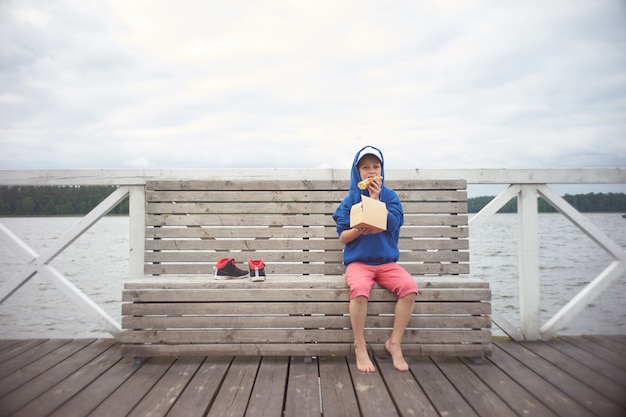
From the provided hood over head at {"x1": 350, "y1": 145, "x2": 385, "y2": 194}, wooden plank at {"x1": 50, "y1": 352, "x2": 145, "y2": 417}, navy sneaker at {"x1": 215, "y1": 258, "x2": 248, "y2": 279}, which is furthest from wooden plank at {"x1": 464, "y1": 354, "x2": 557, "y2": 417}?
wooden plank at {"x1": 50, "y1": 352, "x2": 145, "y2": 417}

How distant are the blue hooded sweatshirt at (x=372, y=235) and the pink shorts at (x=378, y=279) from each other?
0.17 ft

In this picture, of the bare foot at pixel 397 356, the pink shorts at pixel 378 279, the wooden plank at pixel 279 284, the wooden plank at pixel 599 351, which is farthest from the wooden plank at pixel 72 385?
the wooden plank at pixel 599 351

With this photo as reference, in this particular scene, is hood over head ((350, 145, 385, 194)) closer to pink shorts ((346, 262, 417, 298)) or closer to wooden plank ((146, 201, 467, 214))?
wooden plank ((146, 201, 467, 214))

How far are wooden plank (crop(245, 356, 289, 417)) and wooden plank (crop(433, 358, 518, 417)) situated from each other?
886 mm

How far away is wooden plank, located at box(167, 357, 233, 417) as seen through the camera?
159 cm

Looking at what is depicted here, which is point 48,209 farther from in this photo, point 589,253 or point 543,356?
point 589,253

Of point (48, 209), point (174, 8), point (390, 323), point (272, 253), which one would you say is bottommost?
point (390, 323)

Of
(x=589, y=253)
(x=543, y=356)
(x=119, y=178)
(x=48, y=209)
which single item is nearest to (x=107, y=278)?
(x=48, y=209)

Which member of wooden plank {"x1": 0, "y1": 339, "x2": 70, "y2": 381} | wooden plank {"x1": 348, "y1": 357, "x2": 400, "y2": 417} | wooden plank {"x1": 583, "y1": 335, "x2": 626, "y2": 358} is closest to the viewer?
wooden plank {"x1": 348, "y1": 357, "x2": 400, "y2": 417}

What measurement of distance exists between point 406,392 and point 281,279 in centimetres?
97

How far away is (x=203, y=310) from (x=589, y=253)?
11.8 metres

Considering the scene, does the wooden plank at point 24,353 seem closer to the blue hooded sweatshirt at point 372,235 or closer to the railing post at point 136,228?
the railing post at point 136,228

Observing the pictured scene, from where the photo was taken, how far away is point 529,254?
2.72 m

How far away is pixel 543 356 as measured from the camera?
2.28m
